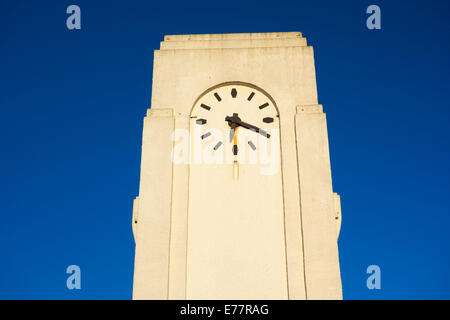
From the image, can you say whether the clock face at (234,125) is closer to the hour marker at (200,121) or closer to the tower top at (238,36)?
the hour marker at (200,121)

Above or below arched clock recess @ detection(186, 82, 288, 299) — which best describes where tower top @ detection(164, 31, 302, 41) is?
above

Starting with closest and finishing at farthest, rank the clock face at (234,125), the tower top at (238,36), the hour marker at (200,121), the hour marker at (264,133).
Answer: the clock face at (234,125), the hour marker at (264,133), the hour marker at (200,121), the tower top at (238,36)

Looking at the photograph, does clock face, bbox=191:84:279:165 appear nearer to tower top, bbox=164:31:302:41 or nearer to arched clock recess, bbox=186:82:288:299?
arched clock recess, bbox=186:82:288:299

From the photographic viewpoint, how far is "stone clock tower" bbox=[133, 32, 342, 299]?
1431 cm

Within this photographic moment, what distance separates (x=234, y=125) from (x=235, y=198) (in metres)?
2.36

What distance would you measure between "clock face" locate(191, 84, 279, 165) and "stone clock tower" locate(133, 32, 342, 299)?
32 mm

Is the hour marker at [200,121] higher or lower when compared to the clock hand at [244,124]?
higher

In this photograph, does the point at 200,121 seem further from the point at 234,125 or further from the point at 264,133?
the point at 264,133

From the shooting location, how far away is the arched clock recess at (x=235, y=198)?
47.1ft

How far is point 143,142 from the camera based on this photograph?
16.0m

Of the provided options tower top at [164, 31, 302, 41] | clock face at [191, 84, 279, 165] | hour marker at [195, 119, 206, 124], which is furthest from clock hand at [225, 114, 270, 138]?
tower top at [164, 31, 302, 41]

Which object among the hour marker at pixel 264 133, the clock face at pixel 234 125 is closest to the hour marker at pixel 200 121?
the clock face at pixel 234 125
